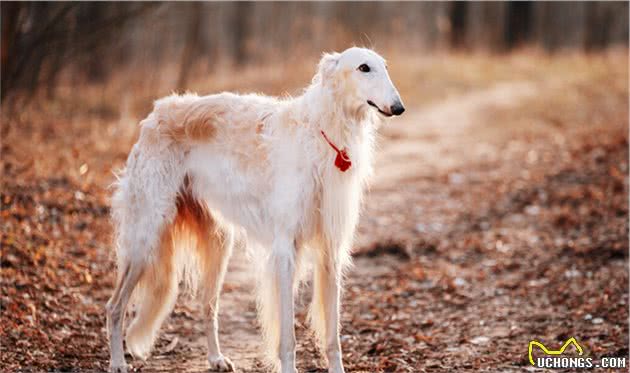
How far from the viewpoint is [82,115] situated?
12.4 meters

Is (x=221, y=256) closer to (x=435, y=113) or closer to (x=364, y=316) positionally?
(x=364, y=316)

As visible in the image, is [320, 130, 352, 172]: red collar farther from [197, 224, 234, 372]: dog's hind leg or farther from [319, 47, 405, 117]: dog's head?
[197, 224, 234, 372]: dog's hind leg

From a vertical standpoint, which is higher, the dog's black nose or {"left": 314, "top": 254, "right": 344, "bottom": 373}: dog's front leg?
the dog's black nose

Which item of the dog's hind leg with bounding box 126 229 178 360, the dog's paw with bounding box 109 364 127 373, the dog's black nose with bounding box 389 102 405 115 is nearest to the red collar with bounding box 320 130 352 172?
the dog's black nose with bounding box 389 102 405 115

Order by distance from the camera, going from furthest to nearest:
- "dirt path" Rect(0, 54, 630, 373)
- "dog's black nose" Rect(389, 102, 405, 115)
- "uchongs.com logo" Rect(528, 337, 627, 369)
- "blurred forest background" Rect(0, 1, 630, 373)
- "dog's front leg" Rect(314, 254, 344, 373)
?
"blurred forest background" Rect(0, 1, 630, 373) < "dirt path" Rect(0, 54, 630, 373) < "uchongs.com logo" Rect(528, 337, 627, 369) < "dog's front leg" Rect(314, 254, 344, 373) < "dog's black nose" Rect(389, 102, 405, 115)

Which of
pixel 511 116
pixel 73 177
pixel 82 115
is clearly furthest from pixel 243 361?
pixel 511 116

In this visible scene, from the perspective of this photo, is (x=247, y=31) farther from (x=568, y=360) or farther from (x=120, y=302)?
(x=568, y=360)

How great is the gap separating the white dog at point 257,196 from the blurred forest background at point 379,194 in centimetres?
49

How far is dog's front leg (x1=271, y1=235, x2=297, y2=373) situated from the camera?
4371 millimetres

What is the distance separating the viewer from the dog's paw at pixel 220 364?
489 cm

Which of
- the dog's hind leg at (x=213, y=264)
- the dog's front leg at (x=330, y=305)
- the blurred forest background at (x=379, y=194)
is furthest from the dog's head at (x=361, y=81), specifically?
the blurred forest background at (x=379, y=194)

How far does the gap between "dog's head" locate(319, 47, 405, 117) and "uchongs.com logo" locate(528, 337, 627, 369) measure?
6.24 ft

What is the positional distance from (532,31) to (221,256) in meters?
23.8

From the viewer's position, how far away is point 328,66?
14.3 feet
